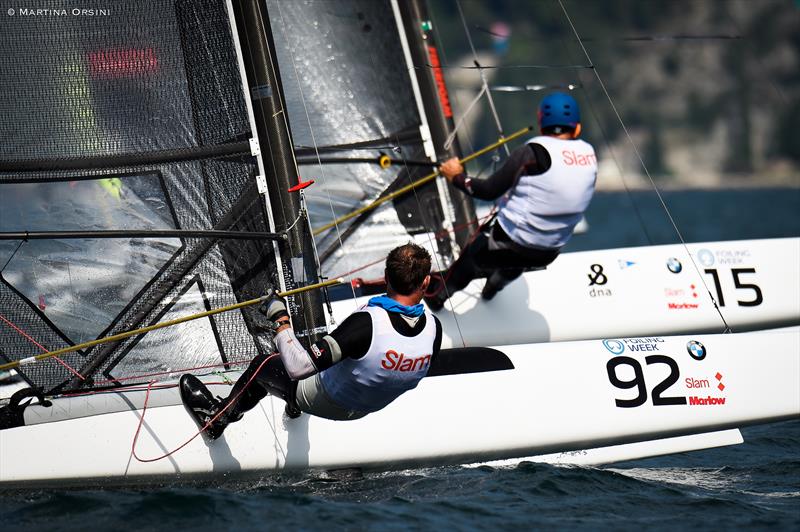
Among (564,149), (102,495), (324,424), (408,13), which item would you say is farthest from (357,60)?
(102,495)

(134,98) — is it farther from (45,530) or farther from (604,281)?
(604,281)

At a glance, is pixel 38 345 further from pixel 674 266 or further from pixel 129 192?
pixel 674 266

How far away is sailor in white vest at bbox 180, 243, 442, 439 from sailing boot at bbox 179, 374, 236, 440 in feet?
0.28

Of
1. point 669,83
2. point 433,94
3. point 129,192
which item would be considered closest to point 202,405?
point 129,192

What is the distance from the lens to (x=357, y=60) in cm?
689

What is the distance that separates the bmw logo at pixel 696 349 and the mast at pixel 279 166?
68.8 inches

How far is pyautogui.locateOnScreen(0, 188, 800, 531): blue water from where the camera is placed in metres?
4.05

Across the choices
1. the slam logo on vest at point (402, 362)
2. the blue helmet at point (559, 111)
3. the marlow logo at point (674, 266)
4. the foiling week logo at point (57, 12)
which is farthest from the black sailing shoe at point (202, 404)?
the marlow logo at point (674, 266)

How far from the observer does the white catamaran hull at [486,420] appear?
4.64 meters

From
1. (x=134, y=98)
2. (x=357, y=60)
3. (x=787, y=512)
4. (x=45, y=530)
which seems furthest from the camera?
(x=357, y=60)

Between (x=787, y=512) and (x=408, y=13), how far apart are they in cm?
397

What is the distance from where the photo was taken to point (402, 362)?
414cm

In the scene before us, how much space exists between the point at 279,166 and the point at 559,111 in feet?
4.51

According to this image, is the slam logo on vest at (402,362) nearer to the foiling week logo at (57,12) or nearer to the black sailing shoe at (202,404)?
the black sailing shoe at (202,404)
